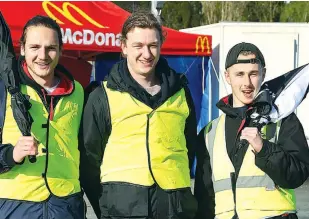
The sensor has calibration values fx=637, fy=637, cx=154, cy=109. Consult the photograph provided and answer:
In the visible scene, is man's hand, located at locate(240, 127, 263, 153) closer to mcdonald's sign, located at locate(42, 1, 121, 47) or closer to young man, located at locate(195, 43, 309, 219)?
young man, located at locate(195, 43, 309, 219)

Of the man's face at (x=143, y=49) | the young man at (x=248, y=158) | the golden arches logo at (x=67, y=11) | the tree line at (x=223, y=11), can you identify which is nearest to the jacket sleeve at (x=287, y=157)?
the young man at (x=248, y=158)

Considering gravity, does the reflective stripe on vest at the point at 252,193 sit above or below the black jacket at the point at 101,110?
below

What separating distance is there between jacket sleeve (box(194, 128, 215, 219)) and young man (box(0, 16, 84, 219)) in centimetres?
72

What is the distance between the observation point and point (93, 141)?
11.8ft

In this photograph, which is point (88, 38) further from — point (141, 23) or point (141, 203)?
point (141, 203)

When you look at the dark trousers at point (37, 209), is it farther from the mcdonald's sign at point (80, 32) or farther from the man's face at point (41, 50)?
the mcdonald's sign at point (80, 32)

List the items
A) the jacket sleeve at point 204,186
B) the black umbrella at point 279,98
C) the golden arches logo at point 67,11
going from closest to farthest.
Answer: the black umbrella at point 279,98 → the jacket sleeve at point 204,186 → the golden arches logo at point 67,11

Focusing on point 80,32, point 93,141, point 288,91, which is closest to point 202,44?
point 80,32

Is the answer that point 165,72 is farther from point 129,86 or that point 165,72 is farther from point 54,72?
point 54,72

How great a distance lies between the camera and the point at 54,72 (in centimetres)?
367

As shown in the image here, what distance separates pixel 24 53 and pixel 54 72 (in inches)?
8.1

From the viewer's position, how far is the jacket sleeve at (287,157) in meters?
3.31

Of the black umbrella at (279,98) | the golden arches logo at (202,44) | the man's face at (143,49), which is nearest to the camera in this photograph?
the black umbrella at (279,98)

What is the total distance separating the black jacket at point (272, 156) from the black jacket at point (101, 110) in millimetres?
274
